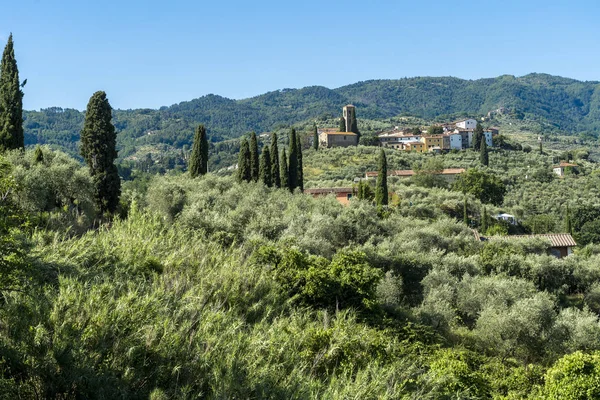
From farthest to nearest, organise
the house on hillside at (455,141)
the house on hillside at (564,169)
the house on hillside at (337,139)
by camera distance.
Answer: the house on hillside at (455,141), the house on hillside at (337,139), the house on hillside at (564,169)

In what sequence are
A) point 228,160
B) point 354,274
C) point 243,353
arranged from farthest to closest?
point 228,160 → point 354,274 → point 243,353

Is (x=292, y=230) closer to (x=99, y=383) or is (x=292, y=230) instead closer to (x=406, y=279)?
(x=406, y=279)

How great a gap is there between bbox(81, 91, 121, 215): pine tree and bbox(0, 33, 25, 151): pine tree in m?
2.95

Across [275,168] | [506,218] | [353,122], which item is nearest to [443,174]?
[506,218]

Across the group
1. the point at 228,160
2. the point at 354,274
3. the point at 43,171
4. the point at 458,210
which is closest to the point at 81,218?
the point at 43,171

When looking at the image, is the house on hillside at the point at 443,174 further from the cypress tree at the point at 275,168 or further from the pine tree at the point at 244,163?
the pine tree at the point at 244,163

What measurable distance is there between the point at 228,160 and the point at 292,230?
118165 millimetres

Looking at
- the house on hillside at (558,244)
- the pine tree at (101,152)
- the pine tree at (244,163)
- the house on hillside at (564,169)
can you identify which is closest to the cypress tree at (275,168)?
the pine tree at (244,163)

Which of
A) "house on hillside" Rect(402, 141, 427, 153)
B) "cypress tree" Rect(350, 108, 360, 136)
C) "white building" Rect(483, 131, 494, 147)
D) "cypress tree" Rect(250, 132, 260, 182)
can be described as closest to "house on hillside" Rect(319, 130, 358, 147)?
"cypress tree" Rect(350, 108, 360, 136)

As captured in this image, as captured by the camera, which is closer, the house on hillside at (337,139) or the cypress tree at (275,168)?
the cypress tree at (275,168)

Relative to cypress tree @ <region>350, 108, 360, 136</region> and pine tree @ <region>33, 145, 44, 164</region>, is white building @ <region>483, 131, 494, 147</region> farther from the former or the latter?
pine tree @ <region>33, 145, 44, 164</region>

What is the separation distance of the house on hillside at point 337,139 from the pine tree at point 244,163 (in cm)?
6949

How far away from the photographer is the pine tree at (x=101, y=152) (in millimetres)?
26906

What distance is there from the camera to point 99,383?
9273mm
